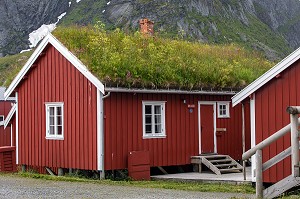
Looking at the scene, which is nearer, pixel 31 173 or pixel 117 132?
pixel 117 132

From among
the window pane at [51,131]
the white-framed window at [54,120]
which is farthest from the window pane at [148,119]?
the window pane at [51,131]

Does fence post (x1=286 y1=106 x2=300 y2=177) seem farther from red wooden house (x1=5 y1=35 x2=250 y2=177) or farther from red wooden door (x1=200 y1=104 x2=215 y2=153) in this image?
red wooden door (x1=200 y1=104 x2=215 y2=153)

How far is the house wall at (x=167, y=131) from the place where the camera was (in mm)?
20875

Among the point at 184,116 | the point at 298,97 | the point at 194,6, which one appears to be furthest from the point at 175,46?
the point at 194,6

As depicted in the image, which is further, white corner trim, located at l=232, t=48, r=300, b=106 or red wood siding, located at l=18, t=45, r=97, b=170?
red wood siding, located at l=18, t=45, r=97, b=170

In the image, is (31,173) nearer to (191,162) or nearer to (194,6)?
(191,162)

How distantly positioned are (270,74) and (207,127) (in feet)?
22.7

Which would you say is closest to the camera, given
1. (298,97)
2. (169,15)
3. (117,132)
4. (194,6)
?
(298,97)

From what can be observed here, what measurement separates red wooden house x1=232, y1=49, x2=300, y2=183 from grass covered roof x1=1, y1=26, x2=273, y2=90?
15.5 feet

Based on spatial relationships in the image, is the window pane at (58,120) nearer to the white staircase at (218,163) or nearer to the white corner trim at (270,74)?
the white staircase at (218,163)

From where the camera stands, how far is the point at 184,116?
2302 centimetres

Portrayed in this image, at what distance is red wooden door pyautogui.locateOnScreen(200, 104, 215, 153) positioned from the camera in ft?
77.6

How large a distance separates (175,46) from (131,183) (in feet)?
24.5

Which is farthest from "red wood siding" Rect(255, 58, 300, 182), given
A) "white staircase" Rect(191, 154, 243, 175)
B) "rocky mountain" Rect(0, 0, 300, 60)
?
"rocky mountain" Rect(0, 0, 300, 60)
